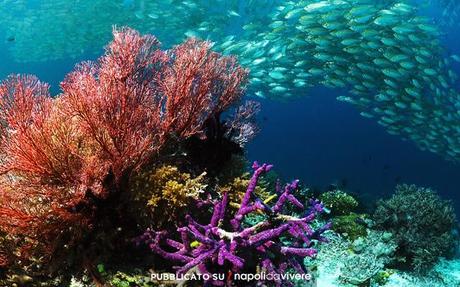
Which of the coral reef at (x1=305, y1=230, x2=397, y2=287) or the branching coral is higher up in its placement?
the branching coral

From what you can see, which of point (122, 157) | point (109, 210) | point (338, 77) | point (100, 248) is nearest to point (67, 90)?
point (122, 157)

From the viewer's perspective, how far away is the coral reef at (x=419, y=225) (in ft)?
22.1

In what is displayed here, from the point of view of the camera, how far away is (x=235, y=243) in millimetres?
3555

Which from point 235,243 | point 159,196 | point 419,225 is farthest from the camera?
point 419,225

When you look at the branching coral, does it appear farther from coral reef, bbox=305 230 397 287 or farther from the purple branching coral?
coral reef, bbox=305 230 397 287

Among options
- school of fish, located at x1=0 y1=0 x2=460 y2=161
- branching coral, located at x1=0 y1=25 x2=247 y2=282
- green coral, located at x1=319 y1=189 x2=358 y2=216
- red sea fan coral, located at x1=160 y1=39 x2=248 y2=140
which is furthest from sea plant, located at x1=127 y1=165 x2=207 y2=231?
school of fish, located at x1=0 y1=0 x2=460 y2=161

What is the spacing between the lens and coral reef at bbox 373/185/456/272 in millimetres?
6742

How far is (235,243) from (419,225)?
5780mm

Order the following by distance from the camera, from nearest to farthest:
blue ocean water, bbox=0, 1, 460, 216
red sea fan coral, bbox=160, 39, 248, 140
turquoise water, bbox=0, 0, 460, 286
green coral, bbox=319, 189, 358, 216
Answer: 1. red sea fan coral, bbox=160, 39, 248, 140
2. green coral, bbox=319, 189, 358, 216
3. turquoise water, bbox=0, 0, 460, 286
4. blue ocean water, bbox=0, 1, 460, 216

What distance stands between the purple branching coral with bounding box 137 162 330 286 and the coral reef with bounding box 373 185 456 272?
148 inches

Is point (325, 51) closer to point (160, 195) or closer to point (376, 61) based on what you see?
point (376, 61)

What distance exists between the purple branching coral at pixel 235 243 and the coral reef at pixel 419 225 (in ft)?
12.3

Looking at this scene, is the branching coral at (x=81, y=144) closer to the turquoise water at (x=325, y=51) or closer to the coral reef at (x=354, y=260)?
the turquoise water at (x=325, y=51)

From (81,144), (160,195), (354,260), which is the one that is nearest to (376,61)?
(354,260)
